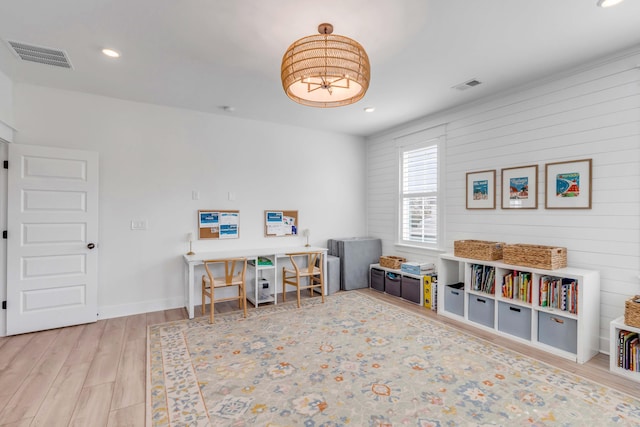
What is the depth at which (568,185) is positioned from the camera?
10.3ft

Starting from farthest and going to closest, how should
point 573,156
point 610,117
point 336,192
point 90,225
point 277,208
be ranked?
1. point 336,192
2. point 277,208
3. point 90,225
4. point 573,156
5. point 610,117

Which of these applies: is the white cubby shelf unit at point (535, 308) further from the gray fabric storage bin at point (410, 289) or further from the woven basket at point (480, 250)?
the gray fabric storage bin at point (410, 289)

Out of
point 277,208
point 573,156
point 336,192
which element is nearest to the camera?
point 573,156

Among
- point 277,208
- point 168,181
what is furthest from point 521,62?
point 168,181

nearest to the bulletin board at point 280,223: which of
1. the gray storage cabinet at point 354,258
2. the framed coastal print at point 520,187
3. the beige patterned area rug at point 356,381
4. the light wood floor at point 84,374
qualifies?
the gray storage cabinet at point 354,258

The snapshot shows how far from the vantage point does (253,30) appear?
8.02ft

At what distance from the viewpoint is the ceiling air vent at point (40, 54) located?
2695 mm

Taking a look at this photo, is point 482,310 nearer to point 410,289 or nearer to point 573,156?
point 410,289

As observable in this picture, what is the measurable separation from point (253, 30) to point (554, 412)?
11.2 feet

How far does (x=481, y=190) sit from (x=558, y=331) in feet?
5.72

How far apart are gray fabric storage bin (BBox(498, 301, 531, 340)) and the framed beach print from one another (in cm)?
111

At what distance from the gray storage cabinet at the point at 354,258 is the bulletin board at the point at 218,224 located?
165 cm

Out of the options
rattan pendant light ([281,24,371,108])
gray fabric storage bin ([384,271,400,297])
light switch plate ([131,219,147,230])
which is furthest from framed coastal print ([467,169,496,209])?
light switch plate ([131,219,147,230])

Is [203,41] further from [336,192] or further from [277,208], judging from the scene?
[336,192]
